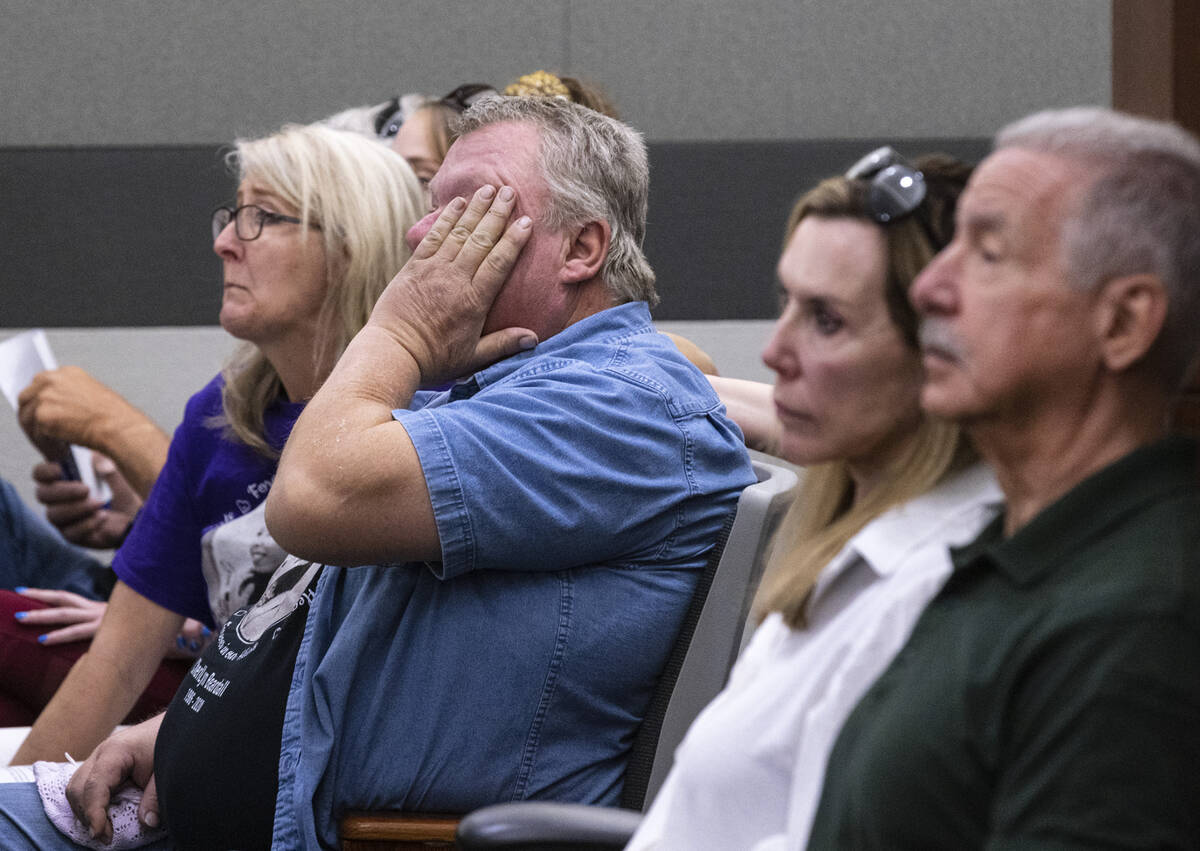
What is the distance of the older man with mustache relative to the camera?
580 millimetres

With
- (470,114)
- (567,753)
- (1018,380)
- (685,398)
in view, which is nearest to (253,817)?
(567,753)

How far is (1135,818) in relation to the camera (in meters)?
0.56

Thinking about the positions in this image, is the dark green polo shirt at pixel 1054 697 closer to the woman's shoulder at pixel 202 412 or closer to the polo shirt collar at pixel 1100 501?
the polo shirt collar at pixel 1100 501

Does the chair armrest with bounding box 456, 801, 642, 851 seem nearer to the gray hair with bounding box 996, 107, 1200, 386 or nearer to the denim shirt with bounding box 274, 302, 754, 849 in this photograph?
the denim shirt with bounding box 274, 302, 754, 849

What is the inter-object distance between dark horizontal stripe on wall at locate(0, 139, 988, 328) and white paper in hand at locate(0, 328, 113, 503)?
477 mm

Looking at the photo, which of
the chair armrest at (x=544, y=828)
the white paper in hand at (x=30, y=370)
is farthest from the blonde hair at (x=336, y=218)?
the chair armrest at (x=544, y=828)

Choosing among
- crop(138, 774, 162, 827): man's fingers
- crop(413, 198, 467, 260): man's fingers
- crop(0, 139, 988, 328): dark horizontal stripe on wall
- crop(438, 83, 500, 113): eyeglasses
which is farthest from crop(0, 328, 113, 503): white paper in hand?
crop(413, 198, 467, 260): man's fingers

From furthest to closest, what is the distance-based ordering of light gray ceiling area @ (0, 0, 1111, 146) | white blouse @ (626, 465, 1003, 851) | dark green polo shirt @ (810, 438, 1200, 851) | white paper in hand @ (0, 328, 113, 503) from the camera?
light gray ceiling area @ (0, 0, 1111, 146)
white paper in hand @ (0, 328, 113, 503)
white blouse @ (626, 465, 1003, 851)
dark green polo shirt @ (810, 438, 1200, 851)

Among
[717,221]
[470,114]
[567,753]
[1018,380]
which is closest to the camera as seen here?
[1018,380]

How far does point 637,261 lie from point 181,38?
196 centimetres

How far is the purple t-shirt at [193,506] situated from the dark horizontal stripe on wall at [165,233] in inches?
47.9

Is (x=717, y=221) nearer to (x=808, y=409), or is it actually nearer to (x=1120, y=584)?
(x=808, y=409)

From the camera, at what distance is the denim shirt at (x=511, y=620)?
121cm

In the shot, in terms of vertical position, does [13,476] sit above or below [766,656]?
below
